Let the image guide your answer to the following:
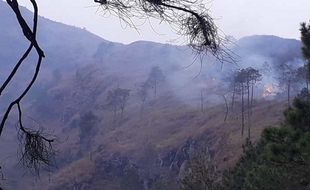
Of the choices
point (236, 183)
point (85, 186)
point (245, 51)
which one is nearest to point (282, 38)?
point (245, 51)

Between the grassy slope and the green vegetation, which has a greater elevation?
the green vegetation

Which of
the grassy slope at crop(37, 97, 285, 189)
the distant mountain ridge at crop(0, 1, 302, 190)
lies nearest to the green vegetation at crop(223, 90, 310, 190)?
the distant mountain ridge at crop(0, 1, 302, 190)

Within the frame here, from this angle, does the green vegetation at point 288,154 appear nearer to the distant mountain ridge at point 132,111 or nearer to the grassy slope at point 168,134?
the distant mountain ridge at point 132,111

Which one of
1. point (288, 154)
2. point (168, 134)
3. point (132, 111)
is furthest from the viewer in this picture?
point (132, 111)

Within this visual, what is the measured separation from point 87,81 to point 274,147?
124 metres

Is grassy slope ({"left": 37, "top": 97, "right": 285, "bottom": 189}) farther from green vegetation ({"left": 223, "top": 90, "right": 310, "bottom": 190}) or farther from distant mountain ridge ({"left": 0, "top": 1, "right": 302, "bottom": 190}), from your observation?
green vegetation ({"left": 223, "top": 90, "right": 310, "bottom": 190})

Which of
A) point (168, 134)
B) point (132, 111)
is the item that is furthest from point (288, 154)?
point (132, 111)

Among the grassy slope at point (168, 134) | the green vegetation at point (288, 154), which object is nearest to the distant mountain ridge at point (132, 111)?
the grassy slope at point (168, 134)

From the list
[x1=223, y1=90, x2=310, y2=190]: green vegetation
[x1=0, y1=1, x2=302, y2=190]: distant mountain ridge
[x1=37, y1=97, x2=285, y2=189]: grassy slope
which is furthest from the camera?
[x1=0, y1=1, x2=302, y2=190]: distant mountain ridge

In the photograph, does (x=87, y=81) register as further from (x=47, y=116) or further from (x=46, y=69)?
(x=46, y=69)

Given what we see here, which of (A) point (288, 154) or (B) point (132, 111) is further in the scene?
(B) point (132, 111)

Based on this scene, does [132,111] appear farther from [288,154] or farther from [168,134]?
[288,154]

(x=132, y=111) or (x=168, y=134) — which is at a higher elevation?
(x=132, y=111)

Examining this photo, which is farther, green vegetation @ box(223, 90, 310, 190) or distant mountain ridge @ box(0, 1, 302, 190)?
distant mountain ridge @ box(0, 1, 302, 190)
